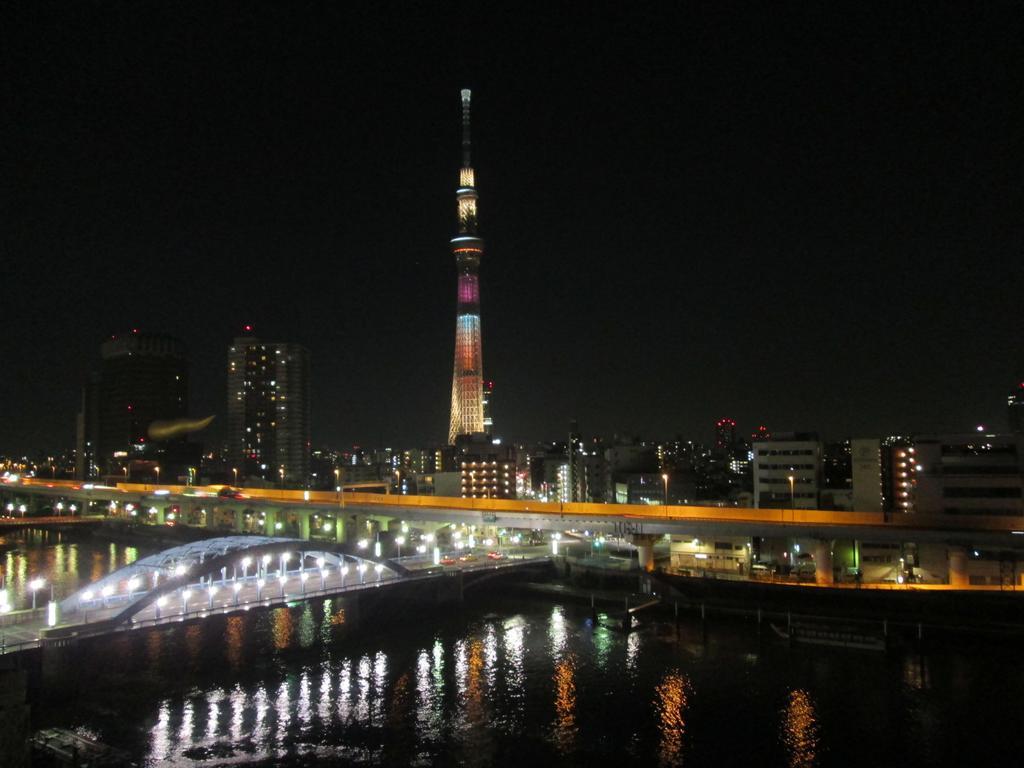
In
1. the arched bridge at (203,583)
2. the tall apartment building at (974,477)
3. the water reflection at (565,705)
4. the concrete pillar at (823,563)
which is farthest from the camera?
the tall apartment building at (974,477)

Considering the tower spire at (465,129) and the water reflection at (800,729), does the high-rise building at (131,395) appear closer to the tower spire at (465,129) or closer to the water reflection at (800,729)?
the tower spire at (465,129)

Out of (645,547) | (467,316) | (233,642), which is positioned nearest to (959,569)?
(645,547)

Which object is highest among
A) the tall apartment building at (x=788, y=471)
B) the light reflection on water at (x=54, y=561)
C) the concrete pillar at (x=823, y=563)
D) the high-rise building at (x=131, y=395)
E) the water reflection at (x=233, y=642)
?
the high-rise building at (x=131, y=395)

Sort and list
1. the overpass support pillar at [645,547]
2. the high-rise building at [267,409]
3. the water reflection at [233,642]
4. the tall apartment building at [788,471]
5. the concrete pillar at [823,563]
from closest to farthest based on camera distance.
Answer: the water reflection at [233,642], the concrete pillar at [823,563], the overpass support pillar at [645,547], the tall apartment building at [788,471], the high-rise building at [267,409]

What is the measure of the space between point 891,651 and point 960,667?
1.91 m

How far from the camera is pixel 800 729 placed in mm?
17500

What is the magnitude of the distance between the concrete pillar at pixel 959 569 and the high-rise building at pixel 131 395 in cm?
10739

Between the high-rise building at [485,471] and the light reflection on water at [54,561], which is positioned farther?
the high-rise building at [485,471]

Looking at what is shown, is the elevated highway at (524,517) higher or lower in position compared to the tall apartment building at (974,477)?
lower

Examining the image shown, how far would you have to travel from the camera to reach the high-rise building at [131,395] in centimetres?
11475

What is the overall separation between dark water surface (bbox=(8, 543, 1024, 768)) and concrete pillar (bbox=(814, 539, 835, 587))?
4570 millimetres

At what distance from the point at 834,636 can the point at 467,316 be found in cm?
6131

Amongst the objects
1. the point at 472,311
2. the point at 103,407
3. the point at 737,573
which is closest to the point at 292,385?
the point at 103,407

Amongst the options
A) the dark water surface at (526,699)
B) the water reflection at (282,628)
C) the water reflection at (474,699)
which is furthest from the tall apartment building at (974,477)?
the water reflection at (282,628)
